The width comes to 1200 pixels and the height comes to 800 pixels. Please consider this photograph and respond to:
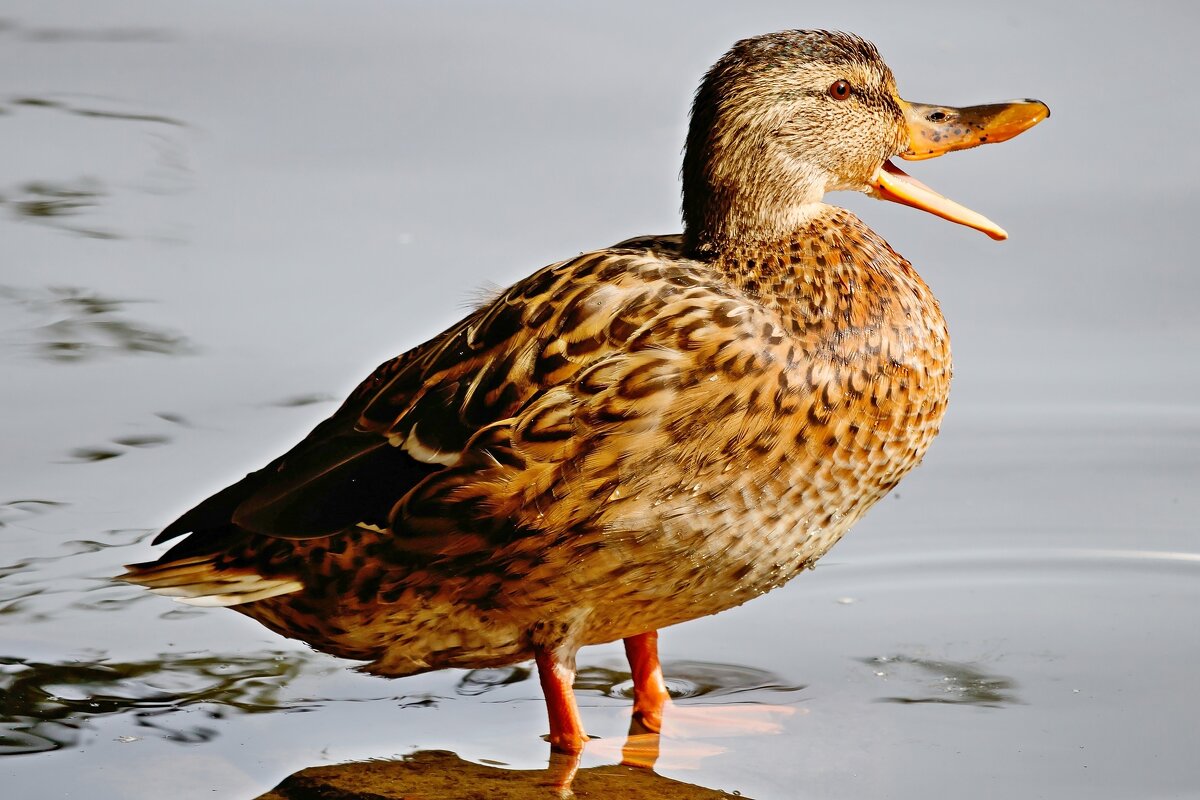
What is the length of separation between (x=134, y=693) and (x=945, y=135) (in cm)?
275

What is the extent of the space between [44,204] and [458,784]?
4318 millimetres

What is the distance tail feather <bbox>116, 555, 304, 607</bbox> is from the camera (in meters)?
5.17

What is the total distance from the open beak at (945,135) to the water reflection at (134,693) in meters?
2.18

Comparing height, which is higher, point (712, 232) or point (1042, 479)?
point (712, 232)

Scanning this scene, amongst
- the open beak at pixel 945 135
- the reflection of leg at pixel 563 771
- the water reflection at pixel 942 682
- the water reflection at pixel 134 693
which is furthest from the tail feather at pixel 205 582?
the open beak at pixel 945 135

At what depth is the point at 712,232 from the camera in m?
5.14

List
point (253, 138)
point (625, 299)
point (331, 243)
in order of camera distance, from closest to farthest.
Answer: point (625, 299) → point (331, 243) → point (253, 138)

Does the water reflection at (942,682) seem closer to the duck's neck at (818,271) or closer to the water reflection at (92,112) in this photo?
the duck's neck at (818,271)

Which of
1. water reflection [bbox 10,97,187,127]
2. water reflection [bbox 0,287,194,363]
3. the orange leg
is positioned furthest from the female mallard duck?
water reflection [bbox 10,97,187,127]

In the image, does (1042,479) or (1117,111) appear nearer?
(1042,479)

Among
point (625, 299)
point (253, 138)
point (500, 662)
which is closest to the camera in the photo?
point (625, 299)

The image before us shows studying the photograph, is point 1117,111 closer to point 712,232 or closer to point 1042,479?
point 1042,479

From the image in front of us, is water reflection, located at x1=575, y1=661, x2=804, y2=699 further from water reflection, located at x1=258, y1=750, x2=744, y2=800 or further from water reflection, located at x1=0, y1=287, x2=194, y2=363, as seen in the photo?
water reflection, located at x1=0, y1=287, x2=194, y2=363

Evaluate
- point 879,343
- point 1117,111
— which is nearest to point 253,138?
point 1117,111
